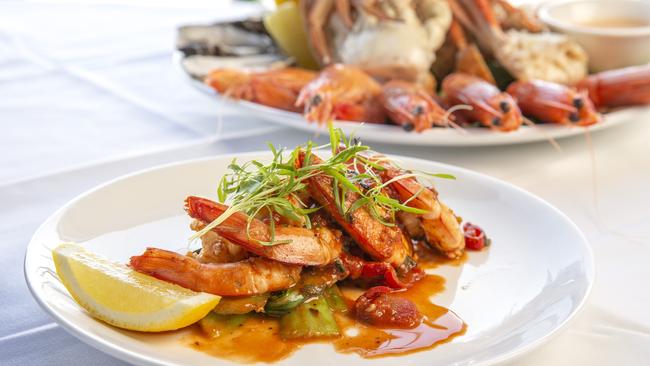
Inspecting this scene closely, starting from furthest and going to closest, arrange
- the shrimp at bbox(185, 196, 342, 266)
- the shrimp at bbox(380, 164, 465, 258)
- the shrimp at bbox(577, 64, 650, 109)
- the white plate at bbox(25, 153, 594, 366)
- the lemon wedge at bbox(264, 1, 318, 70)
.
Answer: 1. the lemon wedge at bbox(264, 1, 318, 70)
2. the shrimp at bbox(577, 64, 650, 109)
3. the shrimp at bbox(380, 164, 465, 258)
4. the shrimp at bbox(185, 196, 342, 266)
5. the white plate at bbox(25, 153, 594, 366)

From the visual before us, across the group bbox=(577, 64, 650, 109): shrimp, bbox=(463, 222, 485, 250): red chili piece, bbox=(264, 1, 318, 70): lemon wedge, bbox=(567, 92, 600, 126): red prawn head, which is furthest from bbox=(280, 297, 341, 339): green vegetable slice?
bbox=(264, 1, 318, 70): lemon wedge

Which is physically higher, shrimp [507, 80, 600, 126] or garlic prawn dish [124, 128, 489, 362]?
garlic prawn dish [124, 128, 489, 362]

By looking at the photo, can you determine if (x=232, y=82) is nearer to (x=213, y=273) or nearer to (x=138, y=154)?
(x=138, y=154)

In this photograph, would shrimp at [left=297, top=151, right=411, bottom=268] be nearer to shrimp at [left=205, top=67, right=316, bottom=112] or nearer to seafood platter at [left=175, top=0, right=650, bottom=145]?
seafood platter at [left=175, top=0, right=650, bottom=145]

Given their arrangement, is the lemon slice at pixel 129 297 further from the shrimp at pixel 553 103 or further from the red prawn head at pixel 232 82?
the shrimp at pixel 553 103

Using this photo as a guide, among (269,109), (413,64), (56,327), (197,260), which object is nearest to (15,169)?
(269,109)

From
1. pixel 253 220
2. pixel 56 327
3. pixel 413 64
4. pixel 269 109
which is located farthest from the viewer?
pixel 413 64

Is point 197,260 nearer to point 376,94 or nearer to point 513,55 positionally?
point 376,94
